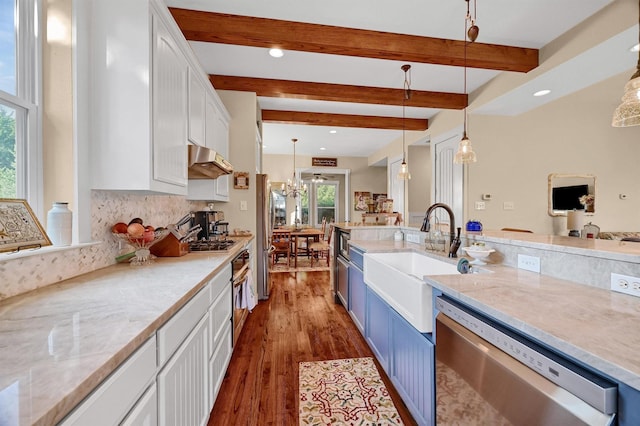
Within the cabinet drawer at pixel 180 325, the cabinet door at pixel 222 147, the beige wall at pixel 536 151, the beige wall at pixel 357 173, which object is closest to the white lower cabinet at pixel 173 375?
the cabinet drawer at pixel 180 325

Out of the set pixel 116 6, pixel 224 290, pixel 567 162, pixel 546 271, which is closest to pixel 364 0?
pixel 116 6

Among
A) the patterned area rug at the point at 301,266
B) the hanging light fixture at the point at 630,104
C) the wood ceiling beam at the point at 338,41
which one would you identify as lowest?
the patterned area rug at the point at 301,266

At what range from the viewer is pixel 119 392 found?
680mm

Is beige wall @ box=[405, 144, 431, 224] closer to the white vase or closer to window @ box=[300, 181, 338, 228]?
window @ box=[300, 181, 338, 228]

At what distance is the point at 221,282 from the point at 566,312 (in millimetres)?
1712

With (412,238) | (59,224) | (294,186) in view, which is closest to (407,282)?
(412,238)

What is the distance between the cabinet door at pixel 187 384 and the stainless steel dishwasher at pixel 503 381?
3.55ft

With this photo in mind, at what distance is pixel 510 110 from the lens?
373 cm

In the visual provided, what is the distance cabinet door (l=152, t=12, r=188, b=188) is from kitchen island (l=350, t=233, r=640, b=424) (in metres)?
1.63

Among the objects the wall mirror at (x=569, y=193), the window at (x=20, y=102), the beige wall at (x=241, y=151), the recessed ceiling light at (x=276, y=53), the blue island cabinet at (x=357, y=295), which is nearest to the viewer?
the window at (x=20, y=102)

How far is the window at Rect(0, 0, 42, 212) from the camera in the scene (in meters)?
1.16

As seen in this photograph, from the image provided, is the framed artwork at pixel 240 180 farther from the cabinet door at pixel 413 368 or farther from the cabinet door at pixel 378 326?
the cabinet door at pixel 413 368

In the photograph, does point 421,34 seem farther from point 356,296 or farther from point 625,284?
point 356,296

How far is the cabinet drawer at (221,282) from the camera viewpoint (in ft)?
5.23
